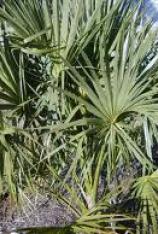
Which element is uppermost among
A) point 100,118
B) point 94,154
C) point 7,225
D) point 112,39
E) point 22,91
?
point 112,39

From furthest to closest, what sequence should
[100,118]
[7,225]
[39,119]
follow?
[7,225], [39,119], [100,118]

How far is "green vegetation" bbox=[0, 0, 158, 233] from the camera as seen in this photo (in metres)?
2.69

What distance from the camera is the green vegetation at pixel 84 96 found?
2688 mm

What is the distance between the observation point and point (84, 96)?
2998 millimetres

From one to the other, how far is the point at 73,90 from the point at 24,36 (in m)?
0.46

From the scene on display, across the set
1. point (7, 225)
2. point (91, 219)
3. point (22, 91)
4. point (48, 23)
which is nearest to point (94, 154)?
point (91, 219)

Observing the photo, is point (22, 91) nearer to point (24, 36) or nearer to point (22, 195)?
point (24, 36)

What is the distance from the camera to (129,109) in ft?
8.95

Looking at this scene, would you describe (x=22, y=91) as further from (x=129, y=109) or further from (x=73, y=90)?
(x=129, y=109)

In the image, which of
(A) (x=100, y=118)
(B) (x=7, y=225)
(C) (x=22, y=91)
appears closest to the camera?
(A) (x=100, y=118)

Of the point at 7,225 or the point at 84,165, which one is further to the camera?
the point at 7,225

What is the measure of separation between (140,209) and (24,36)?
127 cm

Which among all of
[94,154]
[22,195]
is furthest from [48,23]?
[22,195]

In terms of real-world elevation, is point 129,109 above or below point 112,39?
below
